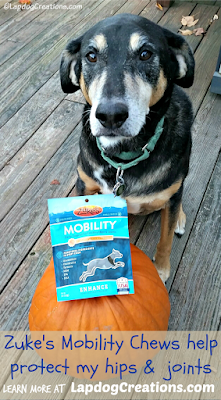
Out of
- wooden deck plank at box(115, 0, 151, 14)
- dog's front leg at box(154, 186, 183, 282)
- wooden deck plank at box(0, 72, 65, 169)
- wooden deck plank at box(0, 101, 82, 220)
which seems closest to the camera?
dog's front leg at box(154, 186, 183, 282)

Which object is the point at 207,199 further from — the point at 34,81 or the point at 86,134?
the point at 34,81

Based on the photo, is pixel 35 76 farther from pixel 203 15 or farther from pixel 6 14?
pixel 203 15

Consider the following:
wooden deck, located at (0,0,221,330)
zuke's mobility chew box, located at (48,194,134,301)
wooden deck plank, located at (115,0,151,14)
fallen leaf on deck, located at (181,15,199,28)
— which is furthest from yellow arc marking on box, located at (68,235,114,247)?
wooden deck plank, located at (115,0,151,14)

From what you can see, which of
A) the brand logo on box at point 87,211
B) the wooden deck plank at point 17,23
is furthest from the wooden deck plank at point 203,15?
the brand logo on box at point 87,211

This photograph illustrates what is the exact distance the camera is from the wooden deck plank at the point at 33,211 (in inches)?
82.0

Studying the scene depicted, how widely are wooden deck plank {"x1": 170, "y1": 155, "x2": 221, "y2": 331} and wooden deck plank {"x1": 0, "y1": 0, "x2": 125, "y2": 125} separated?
5.85 ft

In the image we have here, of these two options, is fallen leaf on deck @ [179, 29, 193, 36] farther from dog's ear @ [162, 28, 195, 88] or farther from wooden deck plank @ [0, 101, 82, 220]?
dog's ear @ [162, 28, 195, 88]

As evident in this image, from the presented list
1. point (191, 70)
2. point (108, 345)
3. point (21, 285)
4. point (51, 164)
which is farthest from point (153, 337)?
point (51, 164)

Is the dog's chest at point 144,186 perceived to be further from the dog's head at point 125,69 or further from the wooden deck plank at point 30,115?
the wooden deck plank at point 30,115

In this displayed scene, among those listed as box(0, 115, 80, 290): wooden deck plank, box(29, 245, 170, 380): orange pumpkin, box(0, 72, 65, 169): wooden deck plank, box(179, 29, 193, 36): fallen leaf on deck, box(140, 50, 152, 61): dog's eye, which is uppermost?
box(140, 50, 152, 61): dog's eye

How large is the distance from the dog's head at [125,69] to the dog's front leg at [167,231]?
1.51 ft

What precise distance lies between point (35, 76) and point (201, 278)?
2.34m

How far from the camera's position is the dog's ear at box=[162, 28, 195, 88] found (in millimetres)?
1506

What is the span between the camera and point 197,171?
2.45m
